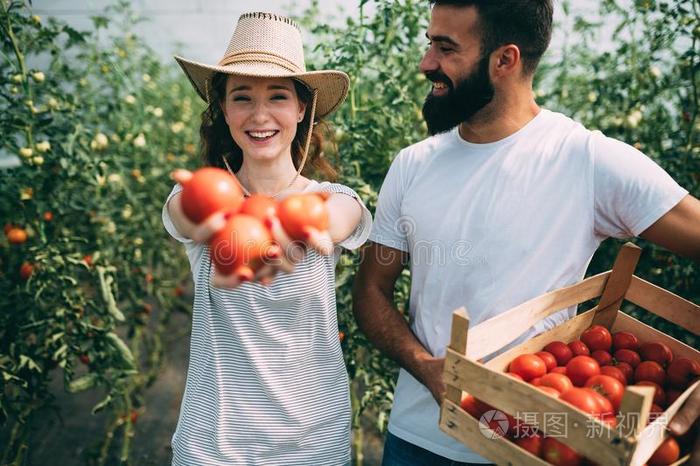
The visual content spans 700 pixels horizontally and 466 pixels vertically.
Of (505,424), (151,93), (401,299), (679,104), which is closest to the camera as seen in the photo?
(505,424)

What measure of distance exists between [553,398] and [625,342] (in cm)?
47

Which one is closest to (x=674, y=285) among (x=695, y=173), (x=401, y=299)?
(x=695, y=173)

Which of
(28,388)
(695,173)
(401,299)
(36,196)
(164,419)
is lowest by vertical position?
(164,419)

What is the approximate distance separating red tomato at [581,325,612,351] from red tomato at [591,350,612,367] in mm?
32

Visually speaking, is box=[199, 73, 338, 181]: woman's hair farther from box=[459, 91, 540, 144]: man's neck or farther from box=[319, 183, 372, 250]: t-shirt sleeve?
box=[459, 91, 540, 144]: man's neck

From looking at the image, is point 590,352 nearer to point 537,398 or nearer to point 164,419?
point 537,398

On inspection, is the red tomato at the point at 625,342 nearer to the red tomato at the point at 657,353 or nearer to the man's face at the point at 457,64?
the red tomato at the point at 657,353

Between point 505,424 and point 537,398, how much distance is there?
136mm

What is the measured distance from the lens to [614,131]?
2455 mm

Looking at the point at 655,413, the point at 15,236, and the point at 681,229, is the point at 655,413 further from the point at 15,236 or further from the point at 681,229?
the point at 15,236

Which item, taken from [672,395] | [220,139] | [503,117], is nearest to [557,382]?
[672,395]

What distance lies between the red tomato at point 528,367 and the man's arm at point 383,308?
1.01 feet

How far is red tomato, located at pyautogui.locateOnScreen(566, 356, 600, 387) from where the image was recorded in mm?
1064

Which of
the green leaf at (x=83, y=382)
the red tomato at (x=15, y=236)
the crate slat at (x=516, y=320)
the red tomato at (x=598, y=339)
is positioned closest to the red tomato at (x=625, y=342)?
the red tomato at (x=598, y=339)
